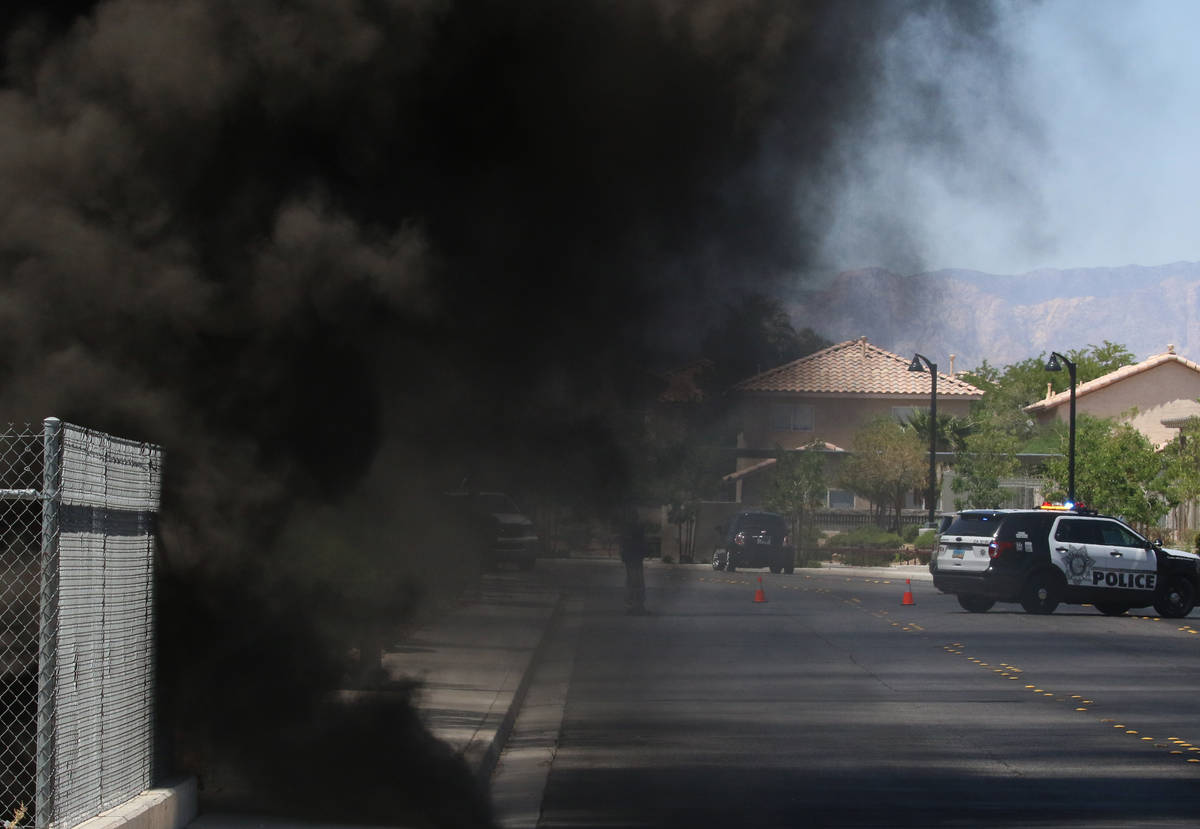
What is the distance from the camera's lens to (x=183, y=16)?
756 cm

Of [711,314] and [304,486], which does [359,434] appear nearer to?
[304,486]

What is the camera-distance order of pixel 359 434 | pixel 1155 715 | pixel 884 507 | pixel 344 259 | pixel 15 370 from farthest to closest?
pixel 884 507 < pixel 1155 715 < pixel 359 434 < pixel 344 259 < pixel 15 370

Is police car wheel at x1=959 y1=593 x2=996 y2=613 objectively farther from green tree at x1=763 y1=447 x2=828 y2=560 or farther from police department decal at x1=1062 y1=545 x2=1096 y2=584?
green tree at x1=763 y1=447 x2=828 y2=560

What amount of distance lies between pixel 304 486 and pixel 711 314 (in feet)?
10.1

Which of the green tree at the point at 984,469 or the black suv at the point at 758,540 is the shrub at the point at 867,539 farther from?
the black suv at the point at 758,540

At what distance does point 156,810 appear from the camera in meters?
7.40

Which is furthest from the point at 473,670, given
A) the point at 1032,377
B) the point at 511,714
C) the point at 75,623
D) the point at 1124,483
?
the point at 1032,377

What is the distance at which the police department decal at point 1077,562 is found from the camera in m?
26.1

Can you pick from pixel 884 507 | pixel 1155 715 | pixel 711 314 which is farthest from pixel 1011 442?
pixel 711 314

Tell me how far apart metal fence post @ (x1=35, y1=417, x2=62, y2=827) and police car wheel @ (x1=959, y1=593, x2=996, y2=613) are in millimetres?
22569

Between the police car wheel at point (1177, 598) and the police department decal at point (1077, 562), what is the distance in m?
1.66

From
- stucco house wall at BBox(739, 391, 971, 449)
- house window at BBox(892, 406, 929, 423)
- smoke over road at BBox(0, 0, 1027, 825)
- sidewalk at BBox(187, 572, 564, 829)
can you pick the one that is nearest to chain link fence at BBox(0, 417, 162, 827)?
smoke over road at BBox(0, 0, 1027, 825)

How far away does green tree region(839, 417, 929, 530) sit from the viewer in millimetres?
53250

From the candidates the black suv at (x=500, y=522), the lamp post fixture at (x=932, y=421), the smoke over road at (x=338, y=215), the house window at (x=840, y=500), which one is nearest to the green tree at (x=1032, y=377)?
the house window at (x=840, y=500)
